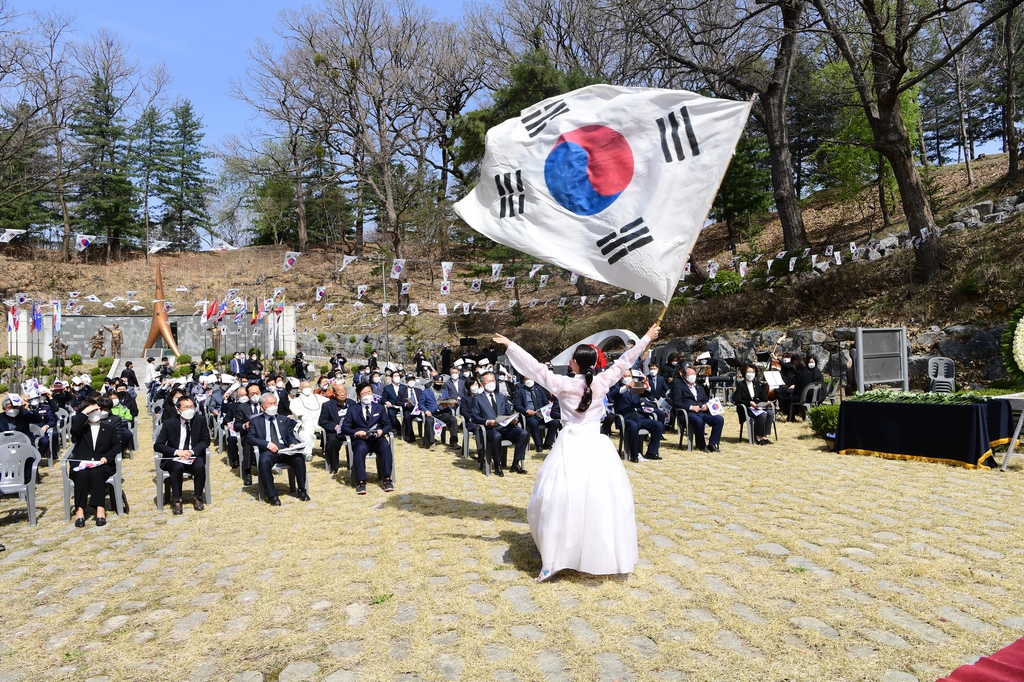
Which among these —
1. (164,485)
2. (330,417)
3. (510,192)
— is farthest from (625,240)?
(164,485)

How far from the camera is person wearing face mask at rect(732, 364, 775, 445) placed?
493 inches

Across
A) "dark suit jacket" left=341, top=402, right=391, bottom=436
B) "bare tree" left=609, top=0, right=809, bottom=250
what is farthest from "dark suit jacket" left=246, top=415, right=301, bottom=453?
"bare tree" left=609, top=0, right=809, bottom=250

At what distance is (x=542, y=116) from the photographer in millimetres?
6738

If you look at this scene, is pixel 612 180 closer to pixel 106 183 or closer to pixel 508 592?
pixel 508 592

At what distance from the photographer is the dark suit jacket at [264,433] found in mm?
8945

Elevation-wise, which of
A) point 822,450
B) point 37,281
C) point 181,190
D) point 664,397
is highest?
point 181,190

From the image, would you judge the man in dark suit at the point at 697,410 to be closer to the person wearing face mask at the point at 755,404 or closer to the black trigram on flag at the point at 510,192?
the person wearing face mask at the point at 755,404

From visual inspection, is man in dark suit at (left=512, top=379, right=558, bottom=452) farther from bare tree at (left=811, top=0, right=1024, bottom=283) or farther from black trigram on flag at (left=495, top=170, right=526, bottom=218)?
bare tree at (left=811, top=0, right=1024, bottom=283)

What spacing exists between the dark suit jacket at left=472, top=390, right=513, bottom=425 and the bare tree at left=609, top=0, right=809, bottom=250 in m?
11.6

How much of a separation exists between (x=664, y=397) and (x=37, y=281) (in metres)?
51.7

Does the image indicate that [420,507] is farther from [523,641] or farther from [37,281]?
[37,281]

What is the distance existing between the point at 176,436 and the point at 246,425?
1.66 metres

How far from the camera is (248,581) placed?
5.64 meters

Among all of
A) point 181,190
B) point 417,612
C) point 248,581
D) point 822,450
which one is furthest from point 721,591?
point 181,190
